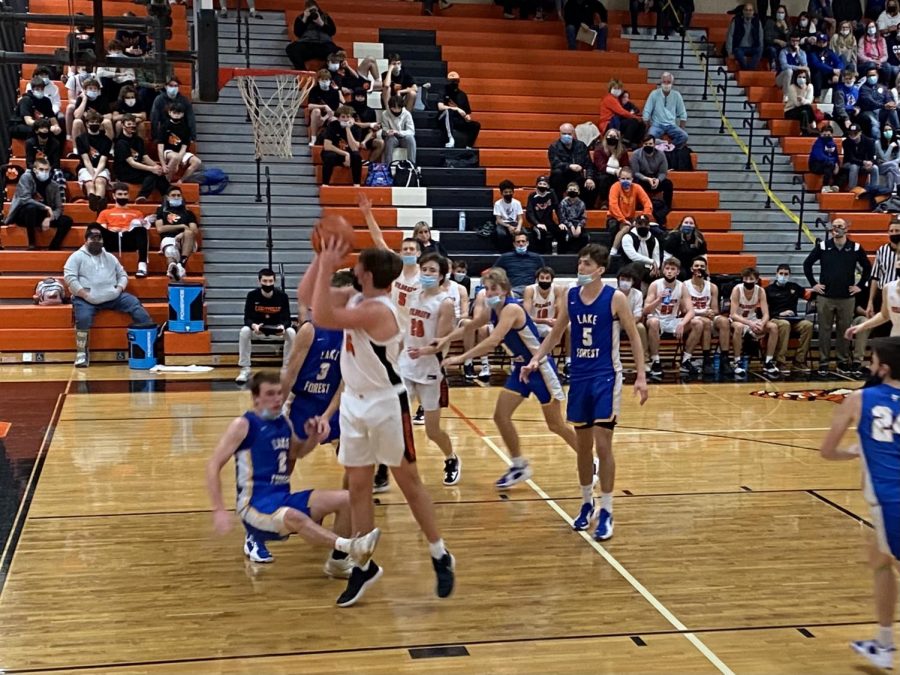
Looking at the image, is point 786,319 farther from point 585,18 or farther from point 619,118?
point 585,18

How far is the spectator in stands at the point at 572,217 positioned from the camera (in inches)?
613

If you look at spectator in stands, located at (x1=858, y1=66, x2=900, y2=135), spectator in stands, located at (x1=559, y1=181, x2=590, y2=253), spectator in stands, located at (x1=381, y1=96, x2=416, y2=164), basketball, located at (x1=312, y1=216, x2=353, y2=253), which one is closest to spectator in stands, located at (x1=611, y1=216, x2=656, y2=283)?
spectator in stands, located at (x1=559, y1=181, x2=590, y2=253)

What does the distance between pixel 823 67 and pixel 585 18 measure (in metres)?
4.68

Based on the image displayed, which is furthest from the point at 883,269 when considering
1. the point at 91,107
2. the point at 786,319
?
the point at 91,107

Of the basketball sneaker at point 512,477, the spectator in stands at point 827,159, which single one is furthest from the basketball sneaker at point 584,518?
the spectator in stands at point 827,159

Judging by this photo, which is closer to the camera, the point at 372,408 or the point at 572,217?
the point at 372,408

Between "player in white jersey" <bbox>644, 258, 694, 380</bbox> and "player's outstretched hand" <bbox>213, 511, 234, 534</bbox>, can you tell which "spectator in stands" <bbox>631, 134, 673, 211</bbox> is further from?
"player's outstretched hand" <bbox>213, 511, 234, 534</bbox>

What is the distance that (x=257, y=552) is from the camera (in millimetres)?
6195

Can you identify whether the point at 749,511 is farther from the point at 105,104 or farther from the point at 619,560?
the point at 105,104

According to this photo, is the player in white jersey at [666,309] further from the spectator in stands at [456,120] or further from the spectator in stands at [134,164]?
the spectator in stands at [134,164]

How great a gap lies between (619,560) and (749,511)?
5.15 feet

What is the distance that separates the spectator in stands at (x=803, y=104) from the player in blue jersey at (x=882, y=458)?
15.7m

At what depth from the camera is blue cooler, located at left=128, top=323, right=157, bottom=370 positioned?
13.3 meters

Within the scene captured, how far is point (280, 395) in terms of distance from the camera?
5711mm
